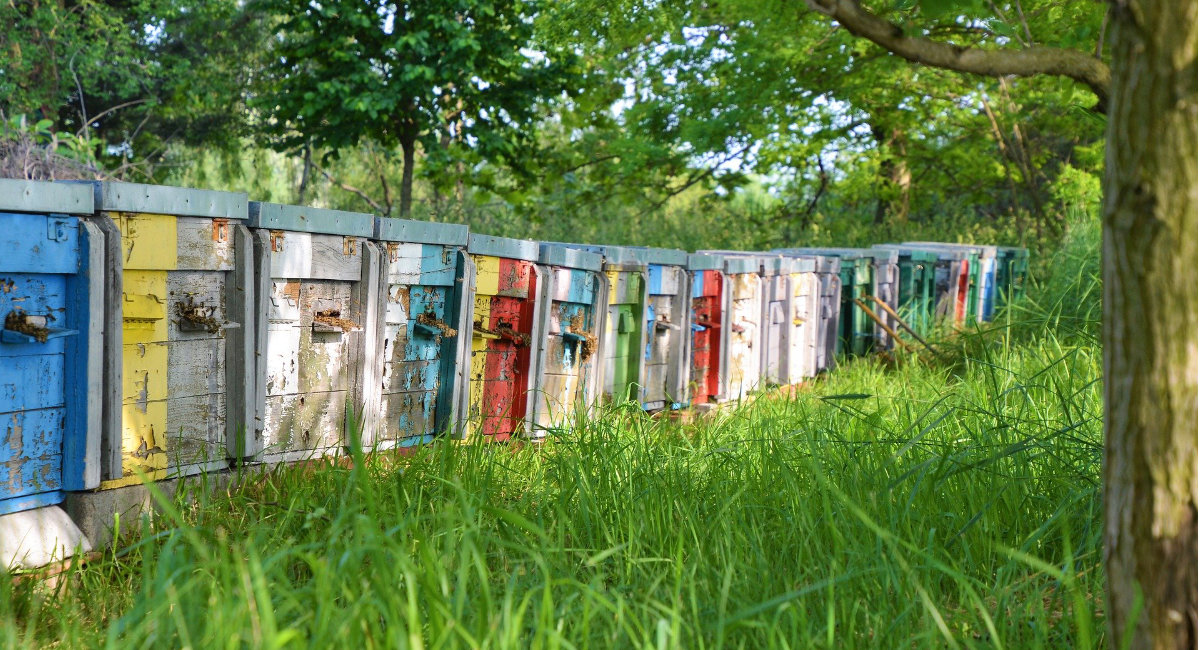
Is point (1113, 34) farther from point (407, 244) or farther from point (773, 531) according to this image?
point (407, 244)

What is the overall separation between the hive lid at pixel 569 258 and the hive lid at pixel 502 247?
5 cm

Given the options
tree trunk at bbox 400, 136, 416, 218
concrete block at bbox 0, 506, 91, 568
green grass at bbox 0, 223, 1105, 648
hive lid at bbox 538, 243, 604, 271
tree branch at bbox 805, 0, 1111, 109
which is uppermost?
tree trunk at bbox 400, 136, 416, 218

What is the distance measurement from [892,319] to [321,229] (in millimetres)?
6158

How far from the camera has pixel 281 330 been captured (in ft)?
13.5

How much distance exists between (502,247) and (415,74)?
1115 cm

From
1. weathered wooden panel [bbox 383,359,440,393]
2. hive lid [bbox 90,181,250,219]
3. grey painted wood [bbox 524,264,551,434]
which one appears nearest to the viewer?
hive lid [bbox 90,181,250,219]

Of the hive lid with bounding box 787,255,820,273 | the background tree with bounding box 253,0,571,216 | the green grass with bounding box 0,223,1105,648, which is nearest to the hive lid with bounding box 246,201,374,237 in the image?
the green grass with bounding box 0,223,1105,648

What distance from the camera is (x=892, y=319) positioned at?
902cm

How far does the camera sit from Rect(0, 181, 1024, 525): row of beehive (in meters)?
3.40

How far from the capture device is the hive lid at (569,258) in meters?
5.18

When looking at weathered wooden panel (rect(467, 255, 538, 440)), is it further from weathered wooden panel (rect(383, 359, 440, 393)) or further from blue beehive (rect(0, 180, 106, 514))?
blue beehive (rect(0, 180, 106, 514))

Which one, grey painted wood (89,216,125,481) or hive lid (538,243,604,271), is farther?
hive lid (538,243,604,271)

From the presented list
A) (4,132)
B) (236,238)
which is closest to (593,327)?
(236,238)

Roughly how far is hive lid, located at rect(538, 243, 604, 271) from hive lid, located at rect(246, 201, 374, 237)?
1.09 meters
